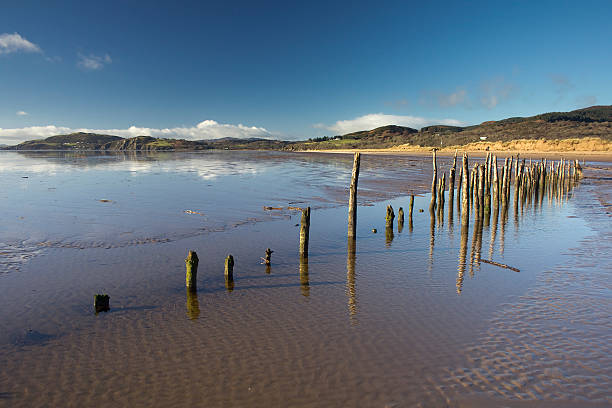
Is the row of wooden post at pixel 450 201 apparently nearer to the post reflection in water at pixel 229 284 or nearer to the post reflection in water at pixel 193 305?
the post reflection in water at pixel 229 284

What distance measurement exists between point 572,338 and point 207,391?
23.2 ft

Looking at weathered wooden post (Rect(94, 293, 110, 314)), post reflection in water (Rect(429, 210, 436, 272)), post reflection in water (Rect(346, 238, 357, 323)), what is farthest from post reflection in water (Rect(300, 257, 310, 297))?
weathered wooden post (Rect(94, 293, 110, 314))

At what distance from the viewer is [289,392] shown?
5.78m

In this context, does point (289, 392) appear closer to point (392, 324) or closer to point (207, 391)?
point (207, 391)

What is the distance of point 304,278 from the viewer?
35.2 feet

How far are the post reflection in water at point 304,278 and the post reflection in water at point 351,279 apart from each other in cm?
111

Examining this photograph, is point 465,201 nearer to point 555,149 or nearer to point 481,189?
point 481,189

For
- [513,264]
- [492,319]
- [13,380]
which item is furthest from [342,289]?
[13,380]

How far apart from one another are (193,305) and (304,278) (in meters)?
3.31

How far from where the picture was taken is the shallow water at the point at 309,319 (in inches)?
230

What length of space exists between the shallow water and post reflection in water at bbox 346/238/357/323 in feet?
0.24

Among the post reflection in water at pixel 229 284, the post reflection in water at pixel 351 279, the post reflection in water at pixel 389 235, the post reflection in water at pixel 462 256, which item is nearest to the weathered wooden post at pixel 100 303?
the post reflection in water at pixel 229 284

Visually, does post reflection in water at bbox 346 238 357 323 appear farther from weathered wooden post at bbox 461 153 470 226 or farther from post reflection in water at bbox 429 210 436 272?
weathered wooden post at bbox 461 153 470 226

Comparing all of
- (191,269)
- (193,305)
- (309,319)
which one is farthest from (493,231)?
(193,305)
